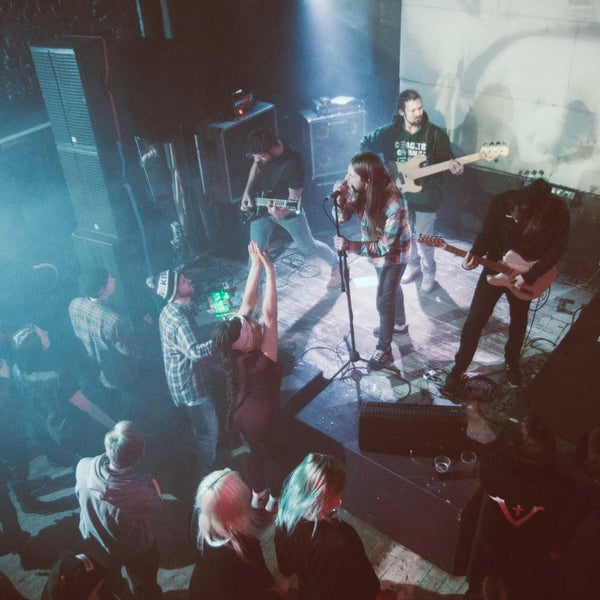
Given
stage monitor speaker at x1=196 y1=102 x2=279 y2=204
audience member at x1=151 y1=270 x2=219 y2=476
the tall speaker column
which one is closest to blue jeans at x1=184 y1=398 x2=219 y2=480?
audience member at x1=151 y1=270 x2=219 y2=476

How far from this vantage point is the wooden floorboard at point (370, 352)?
3410 mm

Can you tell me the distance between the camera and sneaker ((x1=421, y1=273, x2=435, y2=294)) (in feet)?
17.2

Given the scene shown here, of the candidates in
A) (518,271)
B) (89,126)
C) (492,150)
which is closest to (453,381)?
(518,271)

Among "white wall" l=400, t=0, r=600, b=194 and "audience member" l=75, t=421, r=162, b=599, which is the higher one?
"white wall" l=400, t=0, r=600, b=194

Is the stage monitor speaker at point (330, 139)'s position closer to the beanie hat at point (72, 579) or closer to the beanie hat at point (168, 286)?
the beanie hat at point (168, 286)

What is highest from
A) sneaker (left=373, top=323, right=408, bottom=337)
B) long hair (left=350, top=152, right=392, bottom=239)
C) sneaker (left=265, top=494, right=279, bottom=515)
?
long hair (left=350, top=152, right=392, bottom=239)

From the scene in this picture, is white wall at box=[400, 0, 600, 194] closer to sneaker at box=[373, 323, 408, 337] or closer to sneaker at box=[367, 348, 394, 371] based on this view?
sneaker at box=[373, 323, 408, 337]

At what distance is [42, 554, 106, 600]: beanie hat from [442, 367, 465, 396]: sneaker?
102 inches

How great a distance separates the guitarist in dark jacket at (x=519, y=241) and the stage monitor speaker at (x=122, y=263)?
117 inches

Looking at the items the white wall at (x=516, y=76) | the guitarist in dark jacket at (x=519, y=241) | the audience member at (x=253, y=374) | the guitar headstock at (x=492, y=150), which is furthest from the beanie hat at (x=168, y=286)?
the white wall at (x=516, y=76)

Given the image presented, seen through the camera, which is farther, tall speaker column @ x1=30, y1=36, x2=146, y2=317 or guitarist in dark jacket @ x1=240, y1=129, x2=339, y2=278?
guitarist in dark jacket @ x1=240, y1=129, x2=339, y2=278

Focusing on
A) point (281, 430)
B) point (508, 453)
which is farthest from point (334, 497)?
point (281, 430)

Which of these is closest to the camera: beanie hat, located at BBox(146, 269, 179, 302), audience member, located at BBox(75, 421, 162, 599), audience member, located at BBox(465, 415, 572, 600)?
audience member, located at BBox(465, 415, 572, 600)

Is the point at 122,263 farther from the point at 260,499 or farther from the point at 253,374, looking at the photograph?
the point at 260,499
